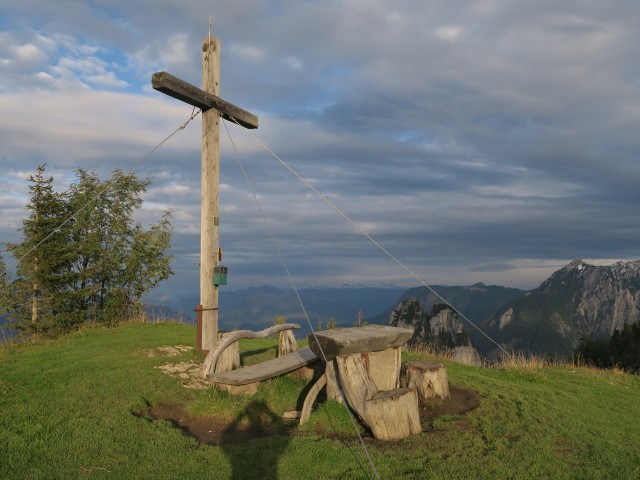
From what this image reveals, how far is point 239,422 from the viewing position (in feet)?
25.7

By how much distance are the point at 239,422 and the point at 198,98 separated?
6.52m

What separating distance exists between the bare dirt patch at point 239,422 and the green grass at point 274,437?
0.57ft

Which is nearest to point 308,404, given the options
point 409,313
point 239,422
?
point 239,422

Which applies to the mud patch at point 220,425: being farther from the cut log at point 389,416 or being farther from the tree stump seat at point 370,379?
the cut log at point 389,416

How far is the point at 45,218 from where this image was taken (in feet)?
66.6

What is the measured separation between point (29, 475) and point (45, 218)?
57.5 ft

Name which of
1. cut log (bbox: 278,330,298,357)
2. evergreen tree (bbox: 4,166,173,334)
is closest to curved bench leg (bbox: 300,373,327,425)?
cut log (bbox: 278,330,298,357)

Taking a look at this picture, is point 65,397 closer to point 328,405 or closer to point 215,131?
point 328,405

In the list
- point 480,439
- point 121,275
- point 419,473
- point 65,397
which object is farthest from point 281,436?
point 121,275

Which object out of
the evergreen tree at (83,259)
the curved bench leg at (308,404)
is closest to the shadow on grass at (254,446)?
the curved bench leg at (308,404)

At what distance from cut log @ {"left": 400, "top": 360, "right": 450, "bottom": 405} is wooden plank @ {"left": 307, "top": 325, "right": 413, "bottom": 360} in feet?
2.29

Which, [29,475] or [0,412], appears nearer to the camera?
[29,475]

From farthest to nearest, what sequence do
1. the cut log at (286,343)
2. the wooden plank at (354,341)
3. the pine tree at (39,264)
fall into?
the pine tree at (39,264)
the cut log at (286,343)
the wooden plank at (354,341)

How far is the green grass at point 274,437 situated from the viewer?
5.74 metres
